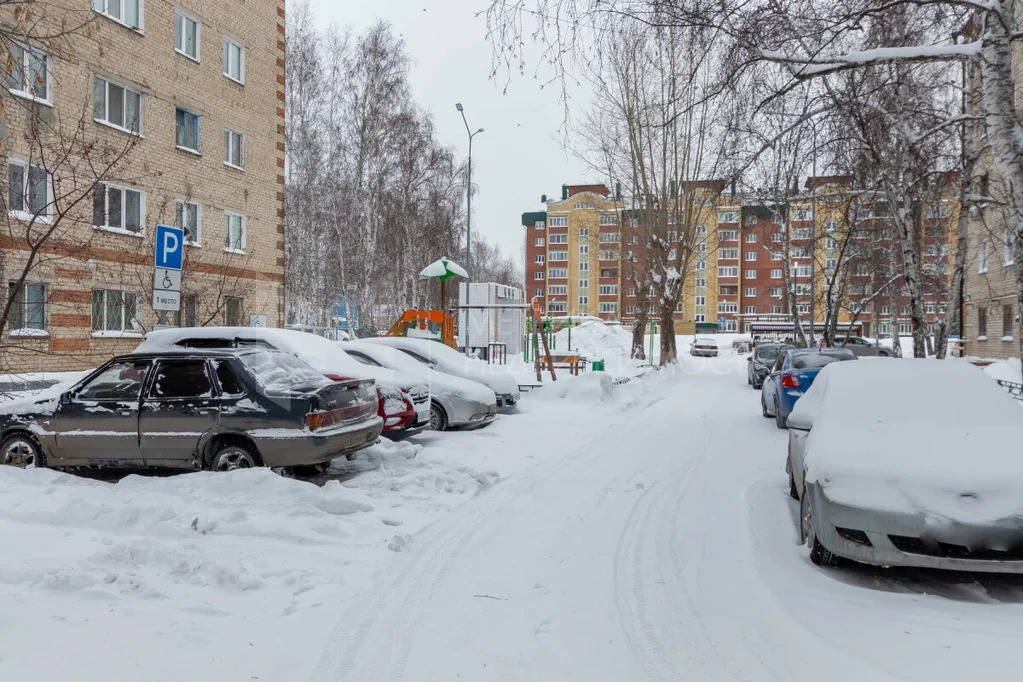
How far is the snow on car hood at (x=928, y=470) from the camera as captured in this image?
4574 mm

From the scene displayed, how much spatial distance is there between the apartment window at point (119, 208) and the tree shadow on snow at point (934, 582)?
17379 millimetres

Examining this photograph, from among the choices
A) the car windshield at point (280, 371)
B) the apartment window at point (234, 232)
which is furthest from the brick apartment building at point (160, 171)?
the car windshield at point (280, 371)

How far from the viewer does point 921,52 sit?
7.67m

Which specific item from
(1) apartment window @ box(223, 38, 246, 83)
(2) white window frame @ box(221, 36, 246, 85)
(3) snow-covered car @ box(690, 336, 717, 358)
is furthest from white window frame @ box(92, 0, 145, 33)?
(3) snow-covered car @ box(690, 336, 717, 358)

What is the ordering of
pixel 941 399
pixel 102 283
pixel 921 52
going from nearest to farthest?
pixel 941 399 → pixel 921 52 → pixel 102 283

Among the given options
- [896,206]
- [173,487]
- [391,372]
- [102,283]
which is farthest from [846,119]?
[102,283]

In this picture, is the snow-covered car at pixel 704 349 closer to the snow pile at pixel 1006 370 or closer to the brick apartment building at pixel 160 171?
the snow pile at pixel 1006 370

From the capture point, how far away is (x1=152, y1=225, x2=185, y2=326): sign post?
9305 millimetres

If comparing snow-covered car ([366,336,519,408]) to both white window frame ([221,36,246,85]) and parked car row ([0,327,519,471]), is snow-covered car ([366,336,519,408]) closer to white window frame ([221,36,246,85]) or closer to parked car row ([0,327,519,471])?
parked car row ([0,327,519,471])

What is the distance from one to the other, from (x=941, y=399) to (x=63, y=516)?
7037 mm

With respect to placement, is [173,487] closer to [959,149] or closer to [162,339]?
[162,339]

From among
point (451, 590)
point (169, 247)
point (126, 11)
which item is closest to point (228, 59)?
point (126, 11)

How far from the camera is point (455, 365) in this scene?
1334cm

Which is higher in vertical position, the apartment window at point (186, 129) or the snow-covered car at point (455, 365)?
the apartment window at point (186, 129)
